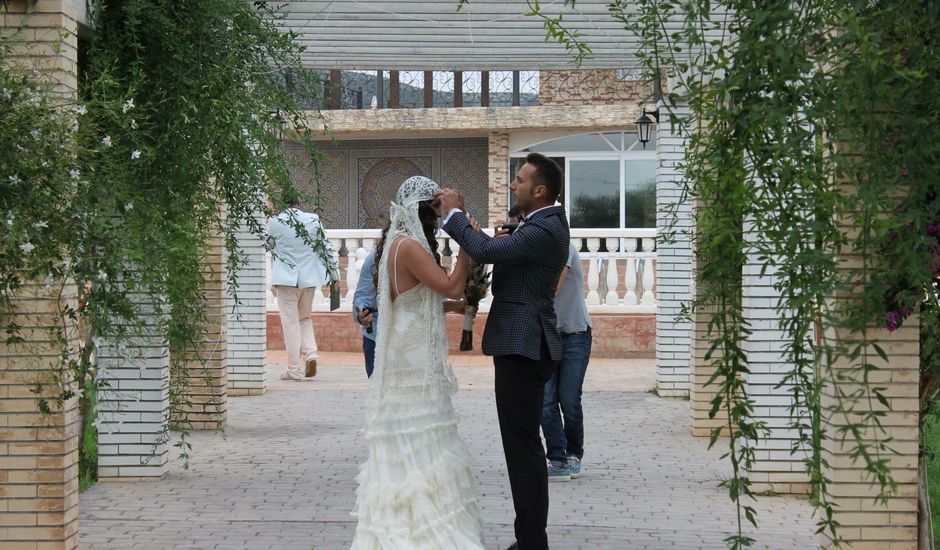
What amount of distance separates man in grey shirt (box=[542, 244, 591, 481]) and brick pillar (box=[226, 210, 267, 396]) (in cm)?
524

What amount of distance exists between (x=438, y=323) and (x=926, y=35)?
119 inches

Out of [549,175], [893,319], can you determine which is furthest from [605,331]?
[893,319]

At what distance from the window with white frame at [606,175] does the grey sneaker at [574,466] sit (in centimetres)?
1724

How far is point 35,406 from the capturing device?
5684mm

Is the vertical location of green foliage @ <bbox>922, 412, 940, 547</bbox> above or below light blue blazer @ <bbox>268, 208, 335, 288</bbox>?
below

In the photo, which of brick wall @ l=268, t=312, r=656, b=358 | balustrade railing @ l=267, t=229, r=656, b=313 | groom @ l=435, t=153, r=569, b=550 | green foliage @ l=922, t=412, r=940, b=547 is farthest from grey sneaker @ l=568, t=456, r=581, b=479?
balustrade railing @ l=267, t=229, r=656, b=313

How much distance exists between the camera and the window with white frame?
26.0 metres

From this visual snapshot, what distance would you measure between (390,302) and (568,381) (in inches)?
109

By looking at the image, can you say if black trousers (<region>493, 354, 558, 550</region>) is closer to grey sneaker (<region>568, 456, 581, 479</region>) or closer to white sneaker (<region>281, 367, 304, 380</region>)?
grey sneaker (<region>568, 456, 581, 479</region>)

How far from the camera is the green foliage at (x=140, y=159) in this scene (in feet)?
16.0

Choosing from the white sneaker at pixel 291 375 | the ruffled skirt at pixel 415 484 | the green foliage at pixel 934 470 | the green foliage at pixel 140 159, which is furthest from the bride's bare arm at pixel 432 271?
the white sneaker at pixel 291 375

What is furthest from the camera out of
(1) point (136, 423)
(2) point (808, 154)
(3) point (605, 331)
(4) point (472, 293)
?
(3) point (605, 331)

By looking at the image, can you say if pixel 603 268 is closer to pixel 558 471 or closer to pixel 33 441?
pixel 558 471

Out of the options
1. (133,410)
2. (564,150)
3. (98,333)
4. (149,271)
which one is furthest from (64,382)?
(564,150)
